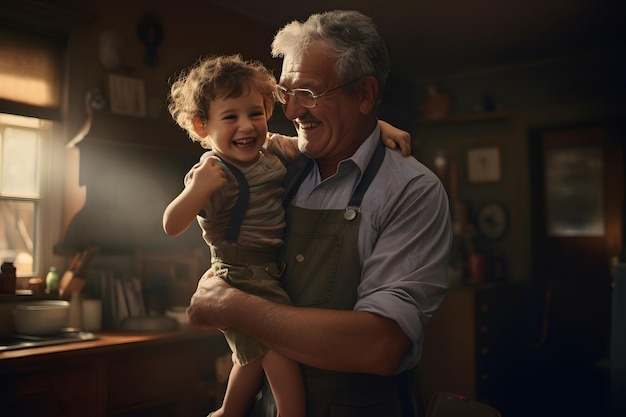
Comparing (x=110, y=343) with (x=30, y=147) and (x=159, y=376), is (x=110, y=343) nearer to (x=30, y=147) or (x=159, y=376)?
(x=159, y=376)

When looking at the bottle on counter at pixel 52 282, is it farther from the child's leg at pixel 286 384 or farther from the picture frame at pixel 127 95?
the child's leg at pixel 286 384

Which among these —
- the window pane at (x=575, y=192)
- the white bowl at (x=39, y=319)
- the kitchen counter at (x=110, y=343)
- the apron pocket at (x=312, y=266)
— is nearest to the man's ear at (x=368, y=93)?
the apron pocket at (x=312, y=266)

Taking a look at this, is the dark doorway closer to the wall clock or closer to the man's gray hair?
the wall clock

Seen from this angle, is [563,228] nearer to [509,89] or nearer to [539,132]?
[539,132]

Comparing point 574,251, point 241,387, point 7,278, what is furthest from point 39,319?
point 574,251

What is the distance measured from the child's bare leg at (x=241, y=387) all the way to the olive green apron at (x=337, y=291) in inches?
5.3

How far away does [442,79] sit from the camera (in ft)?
20.2

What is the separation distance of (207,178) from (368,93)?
43 cm

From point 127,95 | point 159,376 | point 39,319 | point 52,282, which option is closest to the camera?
point 39,319

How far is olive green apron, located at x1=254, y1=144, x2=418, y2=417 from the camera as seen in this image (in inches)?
53.2

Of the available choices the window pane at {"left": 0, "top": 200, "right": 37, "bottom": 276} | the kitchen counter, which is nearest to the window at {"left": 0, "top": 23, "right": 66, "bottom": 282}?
the window pane at {"left": 0, "top": 200, "right": 37, "bottom": 276}

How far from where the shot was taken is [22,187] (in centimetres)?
308

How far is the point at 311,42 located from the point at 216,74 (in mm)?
236

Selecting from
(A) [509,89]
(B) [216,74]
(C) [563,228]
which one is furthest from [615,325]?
(A) [509,89]
